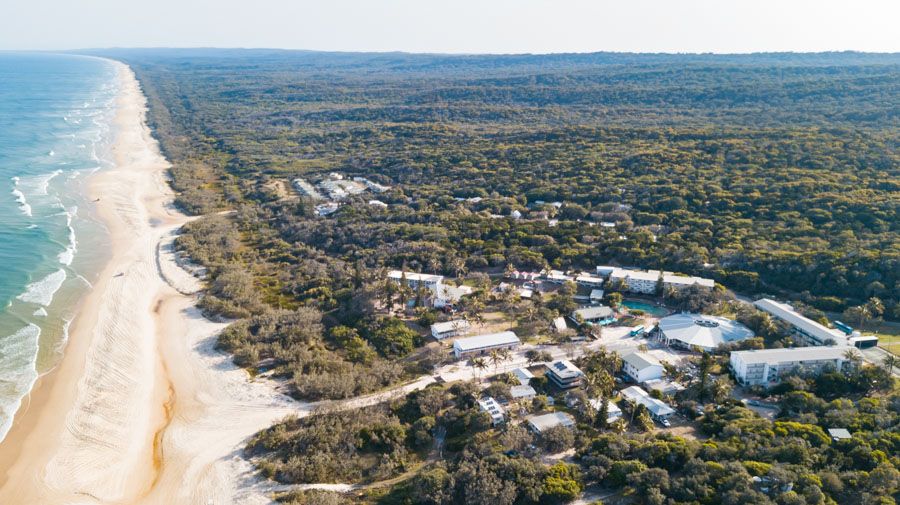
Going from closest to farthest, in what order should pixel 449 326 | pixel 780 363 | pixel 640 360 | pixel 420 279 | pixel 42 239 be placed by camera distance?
pixel 780 363 < pixel 640 360 < pixel 449 326 < pixel 420 279 < pixel 42 239

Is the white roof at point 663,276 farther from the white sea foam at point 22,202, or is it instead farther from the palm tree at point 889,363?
the white sea foam at point 22,202

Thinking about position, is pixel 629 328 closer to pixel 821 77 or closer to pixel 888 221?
pixel 888 221

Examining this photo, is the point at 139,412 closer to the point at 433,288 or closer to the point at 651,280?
the point at 433,288

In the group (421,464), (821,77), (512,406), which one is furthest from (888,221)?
(821,77)

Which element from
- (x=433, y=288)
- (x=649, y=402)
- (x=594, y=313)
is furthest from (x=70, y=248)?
(x=649, y=402)

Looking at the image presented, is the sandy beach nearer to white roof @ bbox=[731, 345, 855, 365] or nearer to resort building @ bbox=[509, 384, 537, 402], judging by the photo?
resort building @ bbox=[509, 384, 537, 402]

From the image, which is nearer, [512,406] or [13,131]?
[512,406]
